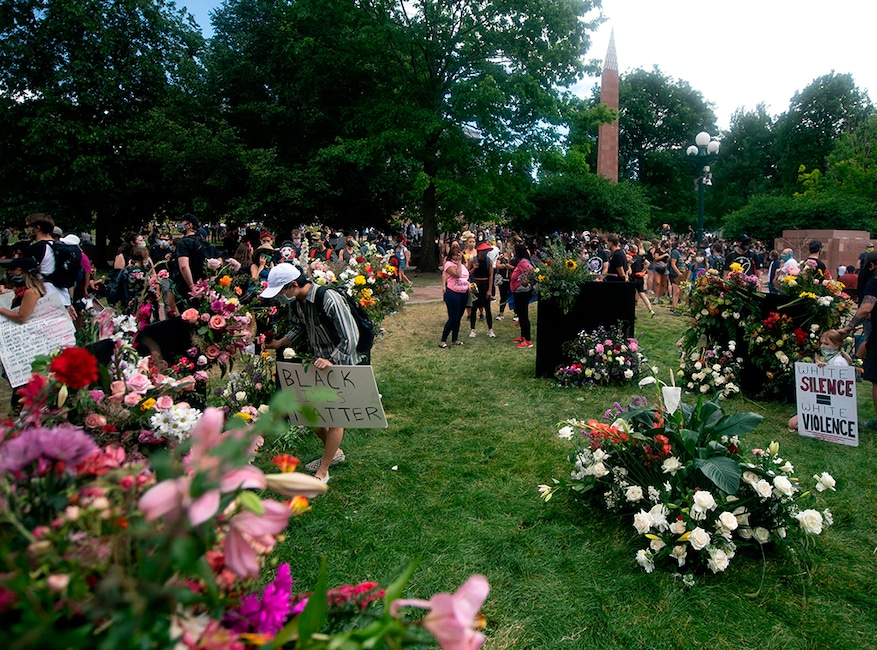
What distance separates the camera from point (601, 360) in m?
7.34

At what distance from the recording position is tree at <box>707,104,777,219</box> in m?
48.4

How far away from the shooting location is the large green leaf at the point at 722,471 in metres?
3.15

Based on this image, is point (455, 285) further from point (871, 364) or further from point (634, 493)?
point (634, 493)

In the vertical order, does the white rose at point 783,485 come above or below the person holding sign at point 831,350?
below

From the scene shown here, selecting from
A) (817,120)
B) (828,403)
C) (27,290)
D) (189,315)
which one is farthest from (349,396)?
(817,120)

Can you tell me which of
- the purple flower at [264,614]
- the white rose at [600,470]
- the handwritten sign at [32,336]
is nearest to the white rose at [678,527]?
the white rose at [600,470]

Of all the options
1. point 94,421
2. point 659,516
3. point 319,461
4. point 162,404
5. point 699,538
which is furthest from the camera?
point 319,461

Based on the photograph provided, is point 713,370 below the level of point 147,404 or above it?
below

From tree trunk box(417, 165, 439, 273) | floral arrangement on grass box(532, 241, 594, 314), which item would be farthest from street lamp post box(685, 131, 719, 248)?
floral arrangement on grass box(532, 241, 594, 314)

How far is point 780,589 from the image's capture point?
10.3 feet

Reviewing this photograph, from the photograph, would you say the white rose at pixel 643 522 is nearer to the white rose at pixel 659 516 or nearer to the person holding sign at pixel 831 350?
the white rose at pixel 659 516

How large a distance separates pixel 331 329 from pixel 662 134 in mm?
49610

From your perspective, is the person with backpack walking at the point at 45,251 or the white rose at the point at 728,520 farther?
the person with backpack walking at the point at 45,251

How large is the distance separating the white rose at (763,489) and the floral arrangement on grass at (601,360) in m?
4.01
